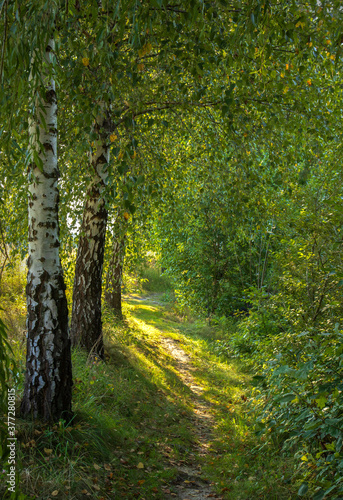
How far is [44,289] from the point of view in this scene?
3438mm

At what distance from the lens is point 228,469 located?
3990mm

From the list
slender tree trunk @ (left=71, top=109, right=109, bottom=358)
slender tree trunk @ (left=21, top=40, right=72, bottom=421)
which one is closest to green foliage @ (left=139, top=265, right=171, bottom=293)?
slender tree trunk @ (left=71, top=109, right=109, bottom=358)

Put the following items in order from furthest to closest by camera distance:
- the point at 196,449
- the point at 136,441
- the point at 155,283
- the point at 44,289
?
1. the point at 155,283
2. the point at 196,449
3. the point at 136,441
4. the point at 44,289

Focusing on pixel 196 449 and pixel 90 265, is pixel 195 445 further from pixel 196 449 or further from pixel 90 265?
pixel 90 265

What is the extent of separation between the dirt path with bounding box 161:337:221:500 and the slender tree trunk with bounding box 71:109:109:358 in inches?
70.9

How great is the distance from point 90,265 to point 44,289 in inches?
84.7

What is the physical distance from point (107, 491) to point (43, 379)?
1065 mm

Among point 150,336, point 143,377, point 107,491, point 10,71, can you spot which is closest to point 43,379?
point 107,491

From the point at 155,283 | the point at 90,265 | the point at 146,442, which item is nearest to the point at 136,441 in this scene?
the point at 146,442

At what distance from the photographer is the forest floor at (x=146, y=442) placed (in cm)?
306

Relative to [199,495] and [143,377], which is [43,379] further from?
[143,377]

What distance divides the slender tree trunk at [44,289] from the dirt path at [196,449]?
1.35 m

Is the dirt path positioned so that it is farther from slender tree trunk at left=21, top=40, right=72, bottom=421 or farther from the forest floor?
slender tree trunk at left=21, top=40, right=72, bottom=421

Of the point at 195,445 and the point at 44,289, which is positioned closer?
the point at 44,289
